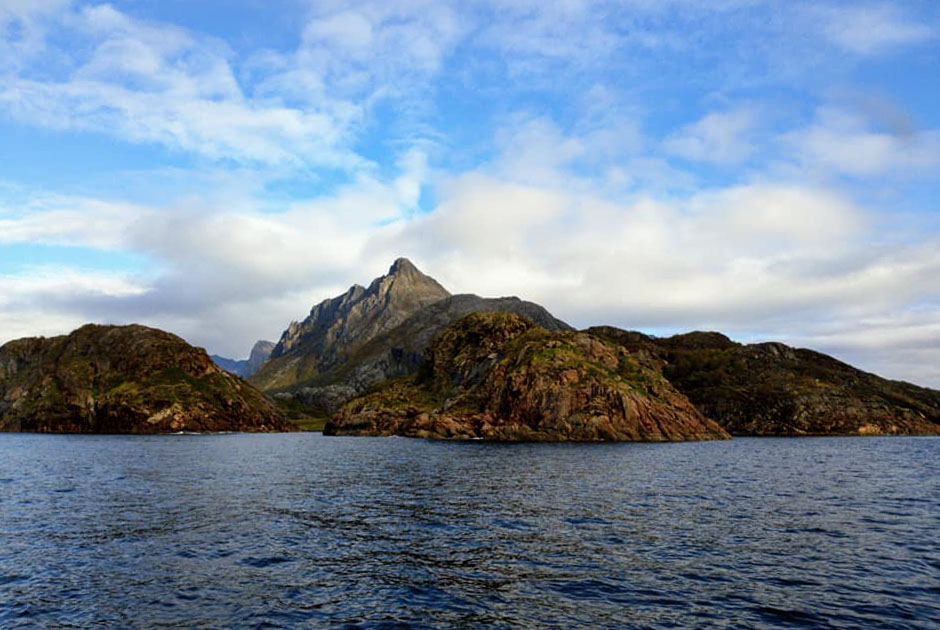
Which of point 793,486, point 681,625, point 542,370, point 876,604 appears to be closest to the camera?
point 681,625

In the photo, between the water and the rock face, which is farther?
the rock face

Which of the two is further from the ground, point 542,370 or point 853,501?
point 542,370

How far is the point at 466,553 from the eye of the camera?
34156mm

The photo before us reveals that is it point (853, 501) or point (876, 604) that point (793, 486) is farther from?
point (876, 604)

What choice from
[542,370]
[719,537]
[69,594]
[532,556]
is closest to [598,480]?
[719,537]

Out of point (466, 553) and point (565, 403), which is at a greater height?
point (565, 403)

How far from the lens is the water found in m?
24.1

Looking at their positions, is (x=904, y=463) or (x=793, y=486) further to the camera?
(x=904, y=463)

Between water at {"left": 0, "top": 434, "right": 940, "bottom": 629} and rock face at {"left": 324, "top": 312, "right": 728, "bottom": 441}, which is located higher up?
rock face at {"left": 324, "top": 312, "right": 728, "bottom": 441}

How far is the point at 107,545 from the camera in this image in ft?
115

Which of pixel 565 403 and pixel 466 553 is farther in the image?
pixel 565 403

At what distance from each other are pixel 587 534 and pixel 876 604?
1684cm

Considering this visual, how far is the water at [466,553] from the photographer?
24.1 m

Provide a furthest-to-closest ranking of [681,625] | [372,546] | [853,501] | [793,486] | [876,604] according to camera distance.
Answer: [793,486] < [853,501] < [372,546] < [876,604] < [681,625]
